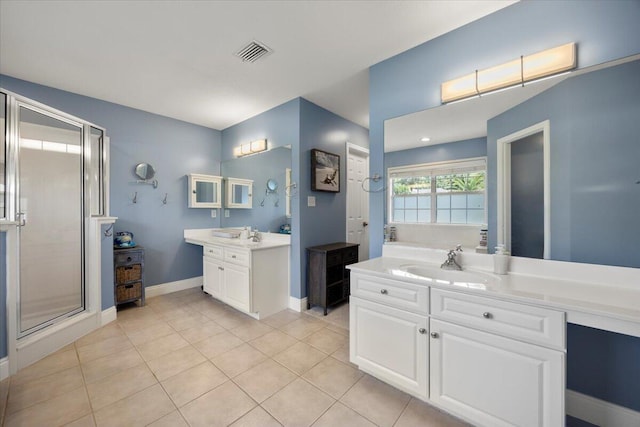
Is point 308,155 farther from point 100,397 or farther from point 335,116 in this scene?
point 100,397

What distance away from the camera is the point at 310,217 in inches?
127

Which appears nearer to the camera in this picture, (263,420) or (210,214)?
(263,420)

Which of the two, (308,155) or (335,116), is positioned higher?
(335,116)

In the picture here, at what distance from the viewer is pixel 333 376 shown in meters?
1.86

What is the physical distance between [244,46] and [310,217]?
191 centimetres

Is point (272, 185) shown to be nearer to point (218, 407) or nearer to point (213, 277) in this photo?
point (213, 277)

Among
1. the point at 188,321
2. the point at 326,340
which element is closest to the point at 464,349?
the point at 326,340

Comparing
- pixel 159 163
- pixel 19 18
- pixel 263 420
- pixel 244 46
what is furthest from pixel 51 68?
pixel 263 420

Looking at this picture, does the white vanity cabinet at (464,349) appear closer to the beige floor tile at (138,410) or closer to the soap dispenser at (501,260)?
the soap dispenser at (501,260)

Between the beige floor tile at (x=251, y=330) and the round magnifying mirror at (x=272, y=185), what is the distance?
165cm

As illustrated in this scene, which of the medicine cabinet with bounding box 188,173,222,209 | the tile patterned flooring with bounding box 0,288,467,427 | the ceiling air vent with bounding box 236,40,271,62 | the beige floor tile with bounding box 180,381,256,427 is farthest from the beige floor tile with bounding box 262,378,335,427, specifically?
the medicine cabinet with bounding box 188,173,222,209

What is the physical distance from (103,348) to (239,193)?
7.80ft

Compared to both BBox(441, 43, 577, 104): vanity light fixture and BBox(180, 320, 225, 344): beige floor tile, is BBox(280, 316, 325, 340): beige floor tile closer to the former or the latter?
BBox(180, 320, 225, 344): beige floor tile

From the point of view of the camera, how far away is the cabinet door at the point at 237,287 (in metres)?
2.80
